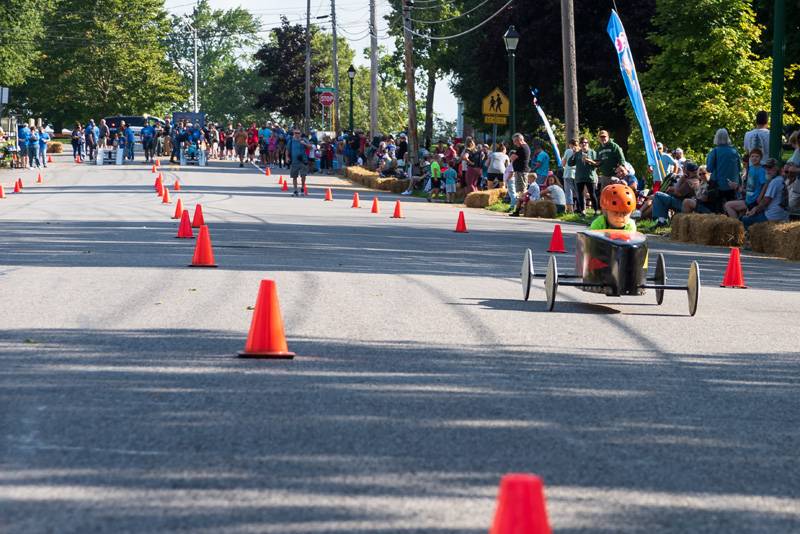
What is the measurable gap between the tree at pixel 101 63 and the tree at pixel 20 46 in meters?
1.34

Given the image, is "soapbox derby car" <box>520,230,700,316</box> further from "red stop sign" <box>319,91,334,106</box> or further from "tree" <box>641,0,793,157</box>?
"red stop sign" <box>319,91,334,106</box>

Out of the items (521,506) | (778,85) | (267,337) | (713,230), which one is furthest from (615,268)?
(778,85)

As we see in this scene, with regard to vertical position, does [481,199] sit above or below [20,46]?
below

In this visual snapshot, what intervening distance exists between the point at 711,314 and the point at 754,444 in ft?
20.2

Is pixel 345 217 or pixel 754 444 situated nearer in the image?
pixel 754 444

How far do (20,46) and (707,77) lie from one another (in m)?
82.3

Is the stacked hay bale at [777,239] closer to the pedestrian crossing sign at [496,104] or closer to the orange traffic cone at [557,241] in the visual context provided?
the orange traffic cone at [557,241]

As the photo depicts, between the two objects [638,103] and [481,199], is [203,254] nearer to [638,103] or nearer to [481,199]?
[638,103]

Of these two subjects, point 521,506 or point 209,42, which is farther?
point 209,42

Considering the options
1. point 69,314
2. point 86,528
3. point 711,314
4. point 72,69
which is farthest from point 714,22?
point 72,69

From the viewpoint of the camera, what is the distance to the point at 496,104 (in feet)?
132

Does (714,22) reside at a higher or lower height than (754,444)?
higher

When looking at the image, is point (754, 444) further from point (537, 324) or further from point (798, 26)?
point (798, 26)

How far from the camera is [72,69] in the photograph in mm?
107875
